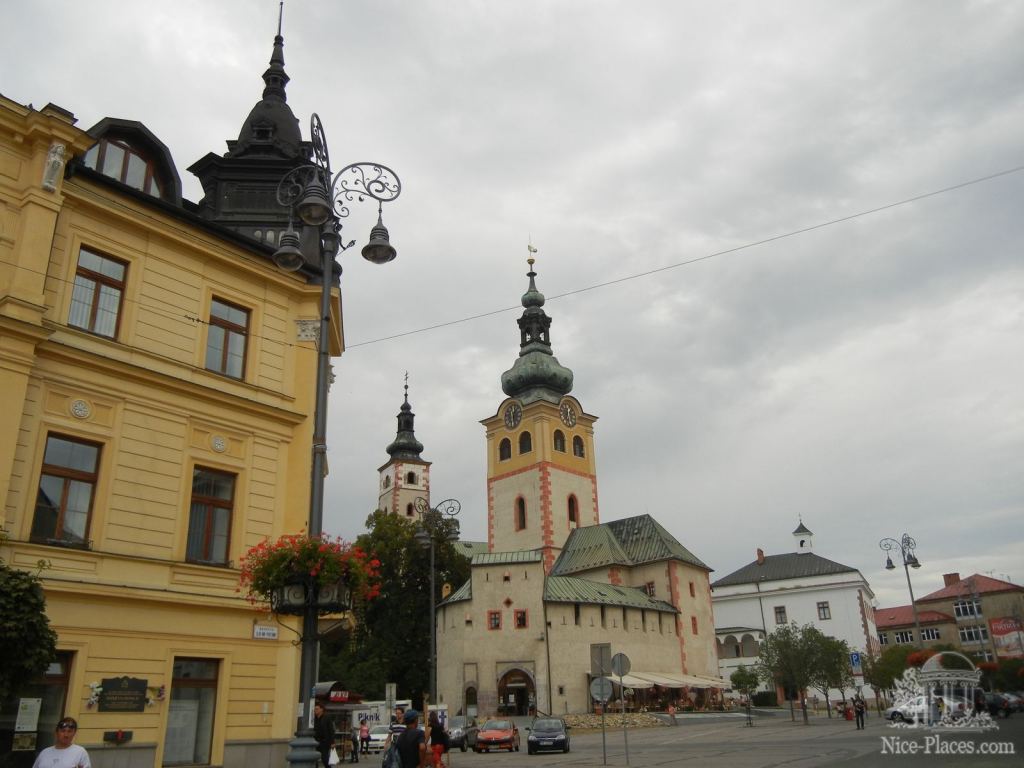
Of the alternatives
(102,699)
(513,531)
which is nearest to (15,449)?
(102,699)

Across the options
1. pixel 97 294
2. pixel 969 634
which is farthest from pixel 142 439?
pixel 969 634

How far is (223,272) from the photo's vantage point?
19.4 meters

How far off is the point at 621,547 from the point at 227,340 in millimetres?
Result: 47985

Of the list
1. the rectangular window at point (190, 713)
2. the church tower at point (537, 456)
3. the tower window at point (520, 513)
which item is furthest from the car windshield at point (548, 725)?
the tower window at point (520, 513)

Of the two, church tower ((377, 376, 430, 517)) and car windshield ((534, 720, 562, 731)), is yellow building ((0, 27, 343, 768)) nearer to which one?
car windshield ((534, 720, 562, 731))

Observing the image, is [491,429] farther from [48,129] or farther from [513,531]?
[48,129]

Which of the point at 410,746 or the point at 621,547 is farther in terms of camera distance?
the point at 621,547

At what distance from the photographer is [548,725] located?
94.3 feet

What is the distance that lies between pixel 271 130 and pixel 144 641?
1526 cm

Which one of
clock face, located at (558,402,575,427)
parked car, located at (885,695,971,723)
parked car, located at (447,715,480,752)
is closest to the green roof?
clock face, located at (558,402,575,427)

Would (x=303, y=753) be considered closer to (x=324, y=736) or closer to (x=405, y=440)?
(x=324, y=736)

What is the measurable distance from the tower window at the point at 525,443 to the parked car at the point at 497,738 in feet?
113

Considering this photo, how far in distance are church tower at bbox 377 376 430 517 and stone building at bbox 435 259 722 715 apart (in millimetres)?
23194

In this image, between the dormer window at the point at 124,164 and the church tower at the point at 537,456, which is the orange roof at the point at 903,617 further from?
the dormer window at the point at 124,164
